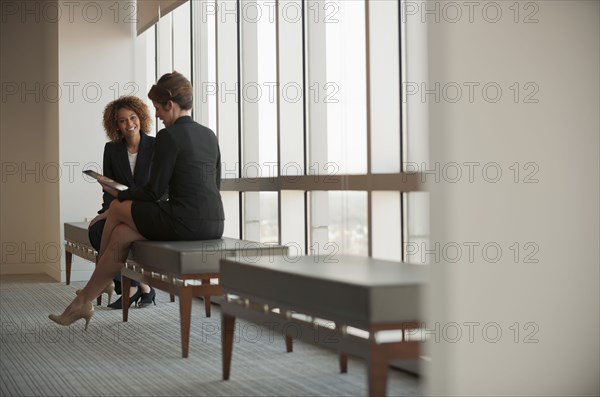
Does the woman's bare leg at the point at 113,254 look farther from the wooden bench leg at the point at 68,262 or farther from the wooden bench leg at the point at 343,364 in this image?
the wooden bench leg at the point at 68,262

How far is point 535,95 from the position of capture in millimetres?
2850

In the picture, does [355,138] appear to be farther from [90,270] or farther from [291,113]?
[90,270]

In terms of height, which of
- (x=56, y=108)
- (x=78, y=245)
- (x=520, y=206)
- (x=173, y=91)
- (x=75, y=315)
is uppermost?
(x=56, y=108)

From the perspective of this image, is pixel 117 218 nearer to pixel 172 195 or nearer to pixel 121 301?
pixel 172 195

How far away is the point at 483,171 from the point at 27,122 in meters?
6.99

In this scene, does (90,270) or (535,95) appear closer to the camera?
(535,95)

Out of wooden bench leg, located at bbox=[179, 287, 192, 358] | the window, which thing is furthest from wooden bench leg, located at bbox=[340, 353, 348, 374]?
wooden bench leg, located at bbox=[179, 287, 192, 358]

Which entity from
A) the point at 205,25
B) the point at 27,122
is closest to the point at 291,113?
the point at 205,25

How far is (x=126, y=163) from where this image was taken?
599 cm

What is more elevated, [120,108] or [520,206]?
[120,108]

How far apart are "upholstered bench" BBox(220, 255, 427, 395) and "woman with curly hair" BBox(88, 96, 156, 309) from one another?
2.44 metres

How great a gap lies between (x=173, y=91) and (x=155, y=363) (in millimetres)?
1365

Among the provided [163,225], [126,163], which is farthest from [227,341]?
[126,163]

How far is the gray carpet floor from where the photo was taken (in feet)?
11.4
